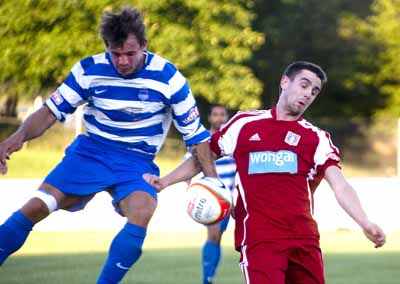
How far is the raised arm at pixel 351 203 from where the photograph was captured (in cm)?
562

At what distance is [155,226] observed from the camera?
1800 centimetres

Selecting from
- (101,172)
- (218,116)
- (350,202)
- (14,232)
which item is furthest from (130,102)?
(218,116)

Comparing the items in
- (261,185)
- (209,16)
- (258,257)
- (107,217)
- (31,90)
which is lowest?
(258,257)

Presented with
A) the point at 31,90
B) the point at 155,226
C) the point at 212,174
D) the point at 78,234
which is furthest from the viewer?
the point at 31,90

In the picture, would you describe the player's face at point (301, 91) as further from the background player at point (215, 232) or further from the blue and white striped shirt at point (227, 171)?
the blue and white striped shirt at point (227, 171)

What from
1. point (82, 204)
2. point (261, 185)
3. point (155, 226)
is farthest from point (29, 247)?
point (261, 185)

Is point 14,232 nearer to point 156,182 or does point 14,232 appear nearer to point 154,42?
point 156,182

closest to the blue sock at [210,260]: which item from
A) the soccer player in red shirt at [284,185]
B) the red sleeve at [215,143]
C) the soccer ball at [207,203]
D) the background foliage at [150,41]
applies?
the red sleeve at [215,143]

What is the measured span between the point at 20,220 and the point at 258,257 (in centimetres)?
177

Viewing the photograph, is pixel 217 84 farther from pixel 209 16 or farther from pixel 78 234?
pixel 78 234

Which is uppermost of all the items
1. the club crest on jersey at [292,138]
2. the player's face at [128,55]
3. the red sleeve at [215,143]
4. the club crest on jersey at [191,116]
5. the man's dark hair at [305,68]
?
the player's face at [128,55]

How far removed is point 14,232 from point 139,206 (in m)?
0.80

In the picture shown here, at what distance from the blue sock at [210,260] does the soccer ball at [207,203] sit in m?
3.80

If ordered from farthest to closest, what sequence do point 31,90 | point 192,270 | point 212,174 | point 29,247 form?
point 31,90 < point 29,247 < point 192,270 < point 212,174
